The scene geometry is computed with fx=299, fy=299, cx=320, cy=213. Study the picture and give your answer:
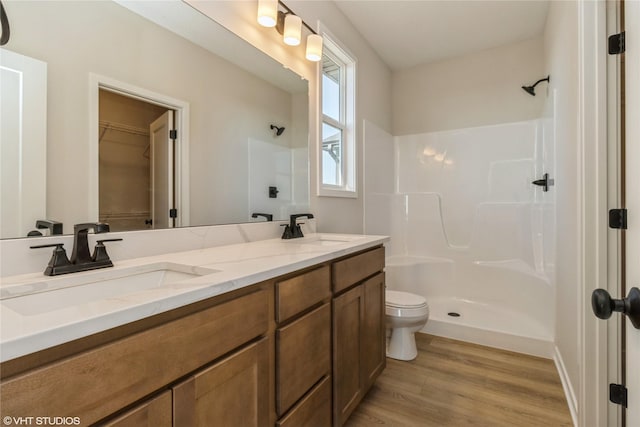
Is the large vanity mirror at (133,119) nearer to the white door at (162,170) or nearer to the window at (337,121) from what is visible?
the white door at (162,170)

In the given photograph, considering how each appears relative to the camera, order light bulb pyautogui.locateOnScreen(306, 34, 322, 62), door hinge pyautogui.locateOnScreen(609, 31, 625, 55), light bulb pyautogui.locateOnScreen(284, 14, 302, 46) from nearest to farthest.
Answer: door hinge pyautogui.locateOnScreen(609, 31, 625, 55) < light bulb pyautogui.locateOnScreen(284, 14, 302, 46) < light bulb pyautogui.locateOnScreen(306, 34, 322, 62)

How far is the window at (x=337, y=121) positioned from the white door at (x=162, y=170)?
3.67 feet

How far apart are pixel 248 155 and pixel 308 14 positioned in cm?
111

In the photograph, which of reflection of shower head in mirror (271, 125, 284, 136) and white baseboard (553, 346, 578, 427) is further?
reflection of shower head in mirror (271, 125, 284, 136)

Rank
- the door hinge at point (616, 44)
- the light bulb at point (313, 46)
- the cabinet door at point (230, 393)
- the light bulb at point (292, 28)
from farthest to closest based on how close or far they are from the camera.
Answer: the light bulb at point (313, 46), the light bulb at point (292, 28), the door hinge at point (616, 44), the cabinet door at point (230, 393)


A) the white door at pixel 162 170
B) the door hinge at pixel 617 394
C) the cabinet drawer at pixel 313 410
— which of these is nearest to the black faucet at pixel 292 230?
the white door at pixel 162 170

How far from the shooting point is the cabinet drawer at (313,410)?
1.02m

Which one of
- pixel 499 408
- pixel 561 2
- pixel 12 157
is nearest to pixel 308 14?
pixel 561 2

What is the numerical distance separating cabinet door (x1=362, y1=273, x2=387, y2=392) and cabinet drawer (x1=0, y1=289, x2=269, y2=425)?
901mm

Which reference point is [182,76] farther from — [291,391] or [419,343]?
[419,343]

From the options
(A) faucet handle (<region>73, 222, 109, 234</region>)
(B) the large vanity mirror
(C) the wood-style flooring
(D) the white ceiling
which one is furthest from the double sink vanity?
(D) the white ceiling

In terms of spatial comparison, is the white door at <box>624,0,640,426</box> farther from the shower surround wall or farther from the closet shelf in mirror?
the shower surround wall

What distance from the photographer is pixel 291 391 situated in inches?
39.8

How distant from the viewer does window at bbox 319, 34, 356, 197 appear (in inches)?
87.9
